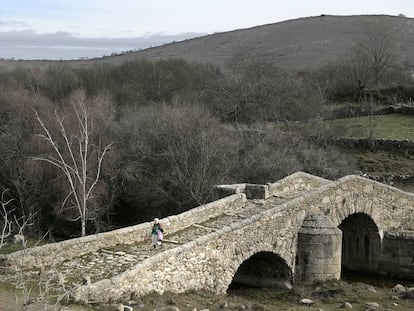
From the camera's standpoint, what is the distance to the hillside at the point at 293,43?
220ft

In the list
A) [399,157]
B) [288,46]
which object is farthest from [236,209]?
[288,46]

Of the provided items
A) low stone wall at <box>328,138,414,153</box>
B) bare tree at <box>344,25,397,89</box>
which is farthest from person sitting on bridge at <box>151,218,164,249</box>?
bare tree at <box>344,25,397,89</box>

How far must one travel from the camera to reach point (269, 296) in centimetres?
1589

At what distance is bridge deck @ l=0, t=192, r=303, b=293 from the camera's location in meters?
10.8

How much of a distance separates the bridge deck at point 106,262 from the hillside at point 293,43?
48439mm

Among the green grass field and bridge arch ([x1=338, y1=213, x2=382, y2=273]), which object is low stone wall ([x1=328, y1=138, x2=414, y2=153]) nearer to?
the green grass field

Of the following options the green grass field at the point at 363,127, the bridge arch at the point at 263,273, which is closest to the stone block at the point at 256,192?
the bridge arch at the point at 263,273

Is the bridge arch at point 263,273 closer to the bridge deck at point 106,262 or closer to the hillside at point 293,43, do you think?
the bridge deck at point 106,262

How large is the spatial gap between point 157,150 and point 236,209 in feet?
44.0

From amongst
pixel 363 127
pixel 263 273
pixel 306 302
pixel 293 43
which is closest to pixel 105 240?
pixel 306 302

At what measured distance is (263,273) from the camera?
17.3m

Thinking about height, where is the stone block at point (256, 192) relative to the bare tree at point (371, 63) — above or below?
below

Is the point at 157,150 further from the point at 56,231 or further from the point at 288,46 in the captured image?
the point at 288,46

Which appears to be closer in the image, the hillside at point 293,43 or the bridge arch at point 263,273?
the bridge arch at point 263,273
